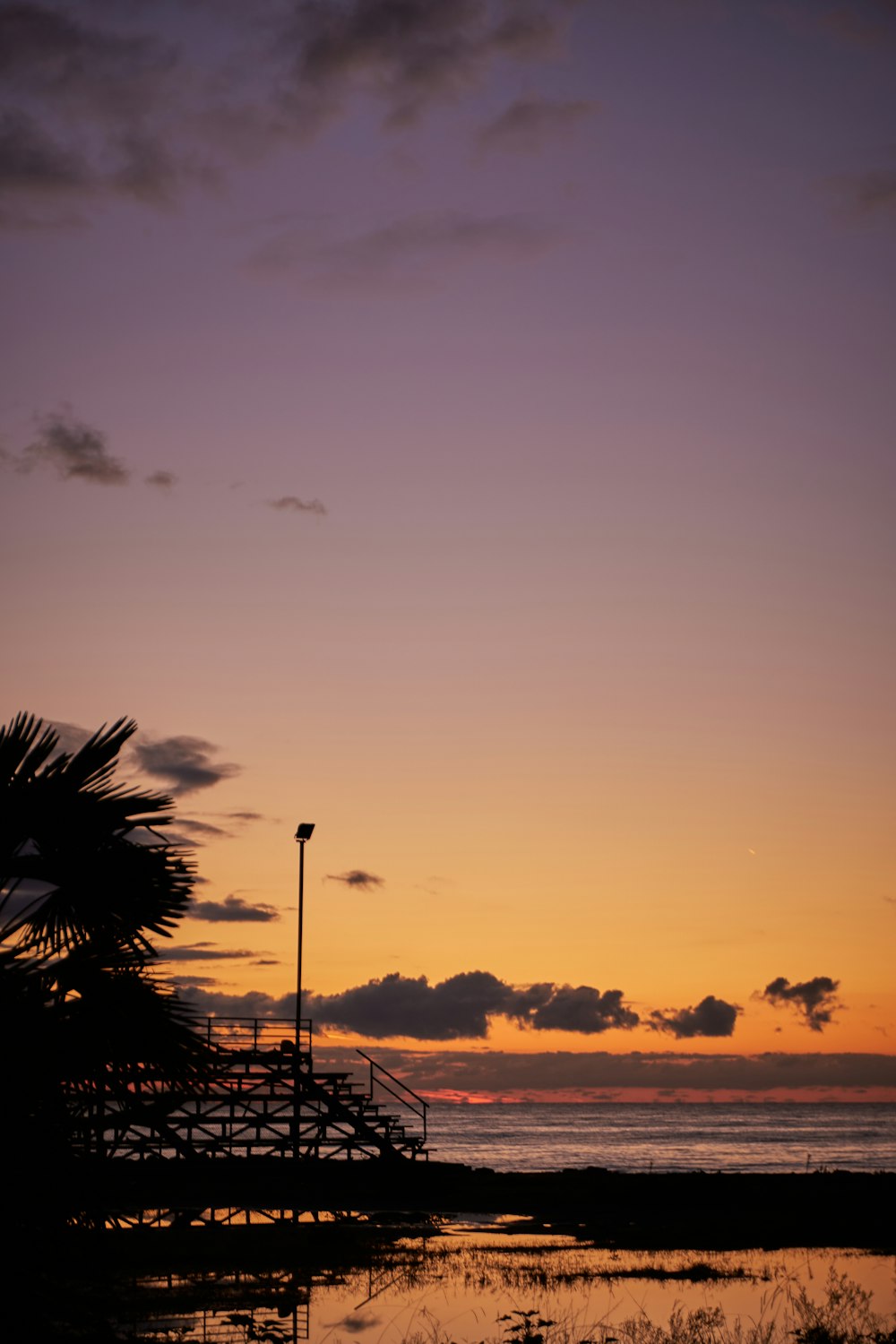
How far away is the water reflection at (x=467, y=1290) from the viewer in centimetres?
2036

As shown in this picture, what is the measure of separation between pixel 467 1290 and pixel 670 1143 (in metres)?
113

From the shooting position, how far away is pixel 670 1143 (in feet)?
428

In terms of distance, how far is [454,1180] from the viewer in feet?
149

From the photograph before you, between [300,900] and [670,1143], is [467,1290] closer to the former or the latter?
[300,900]

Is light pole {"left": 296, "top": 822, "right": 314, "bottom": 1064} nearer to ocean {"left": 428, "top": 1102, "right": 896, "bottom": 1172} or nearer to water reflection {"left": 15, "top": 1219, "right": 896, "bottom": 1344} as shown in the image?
water reflection {"left": 15, "top": 1219, "right": 896, "bottom": 1344}

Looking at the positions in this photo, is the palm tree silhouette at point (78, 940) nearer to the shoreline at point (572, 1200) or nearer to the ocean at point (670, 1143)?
the shoreline at point (572, 1200)

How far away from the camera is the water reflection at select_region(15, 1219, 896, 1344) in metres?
20.4

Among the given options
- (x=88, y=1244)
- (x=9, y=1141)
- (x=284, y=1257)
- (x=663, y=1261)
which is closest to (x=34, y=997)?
(x=9, y=1141)

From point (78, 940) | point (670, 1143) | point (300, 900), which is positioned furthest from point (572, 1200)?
point (670, 1143)

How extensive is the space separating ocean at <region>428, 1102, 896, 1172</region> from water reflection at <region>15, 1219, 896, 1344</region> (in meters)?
53.4

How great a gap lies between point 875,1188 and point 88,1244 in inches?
1722

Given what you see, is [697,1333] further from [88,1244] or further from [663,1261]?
[88,1244]

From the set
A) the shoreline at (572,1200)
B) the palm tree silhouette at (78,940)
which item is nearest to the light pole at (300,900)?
the shoreline at (572,1200)

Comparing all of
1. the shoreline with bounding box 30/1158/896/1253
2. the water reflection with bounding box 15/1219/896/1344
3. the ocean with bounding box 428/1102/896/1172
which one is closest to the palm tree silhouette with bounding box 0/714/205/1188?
the water reflection with bounding box 15/1219/896/1344
